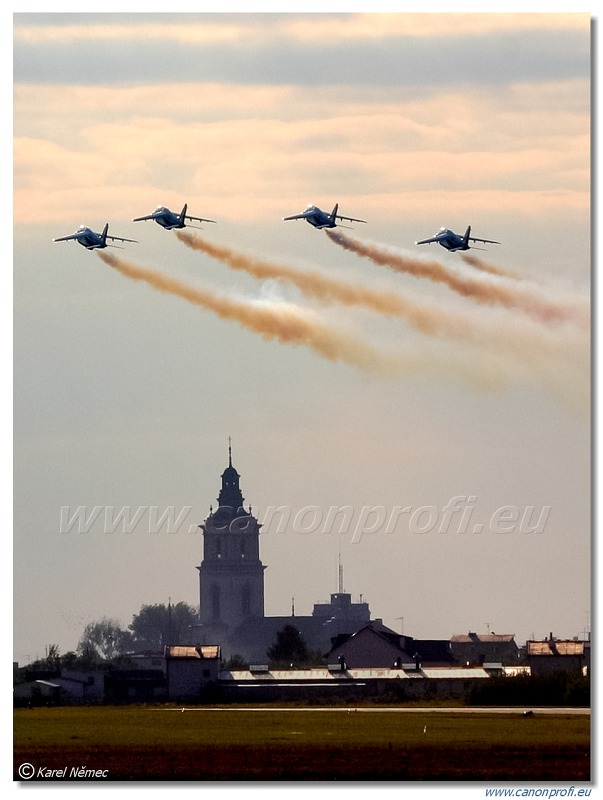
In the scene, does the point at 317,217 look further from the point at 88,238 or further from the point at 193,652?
the point at 193,652

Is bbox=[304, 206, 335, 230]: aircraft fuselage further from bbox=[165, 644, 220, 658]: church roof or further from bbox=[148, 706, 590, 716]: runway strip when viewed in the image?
bbox=[165, 644, 220, 658]: church roof

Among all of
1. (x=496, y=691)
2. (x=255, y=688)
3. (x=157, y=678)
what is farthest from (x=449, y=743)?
(x=157, y=678)

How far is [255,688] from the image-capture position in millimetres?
162500

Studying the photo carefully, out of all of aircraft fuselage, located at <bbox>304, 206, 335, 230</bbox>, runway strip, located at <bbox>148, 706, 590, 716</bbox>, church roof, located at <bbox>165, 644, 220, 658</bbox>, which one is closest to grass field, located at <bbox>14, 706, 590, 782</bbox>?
runway strip, located at <bbox>148, 706, 590, 716</bbox>

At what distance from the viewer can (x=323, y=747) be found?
112 m

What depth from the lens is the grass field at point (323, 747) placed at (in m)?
105

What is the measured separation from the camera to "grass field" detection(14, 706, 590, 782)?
344ft

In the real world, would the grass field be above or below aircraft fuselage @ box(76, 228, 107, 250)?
below

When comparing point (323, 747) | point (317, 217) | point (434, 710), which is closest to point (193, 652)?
point (434, 710)

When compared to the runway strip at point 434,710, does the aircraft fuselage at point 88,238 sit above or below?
above

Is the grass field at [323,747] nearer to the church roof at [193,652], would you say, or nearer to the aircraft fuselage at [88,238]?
the aircraft fuselage at [88,238]

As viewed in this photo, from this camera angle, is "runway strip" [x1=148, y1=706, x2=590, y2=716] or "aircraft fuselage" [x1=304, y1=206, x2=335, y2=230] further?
"aircraft fuselage" [x1=304, y1=206, x2=335, y2=230]

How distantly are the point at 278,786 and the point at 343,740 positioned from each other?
12828mm

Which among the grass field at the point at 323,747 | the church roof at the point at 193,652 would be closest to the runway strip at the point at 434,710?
the grass field at the point at 323,747
